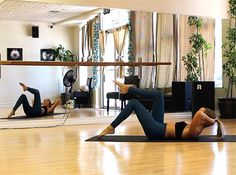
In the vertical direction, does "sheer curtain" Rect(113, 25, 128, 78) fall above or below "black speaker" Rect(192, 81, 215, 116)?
above

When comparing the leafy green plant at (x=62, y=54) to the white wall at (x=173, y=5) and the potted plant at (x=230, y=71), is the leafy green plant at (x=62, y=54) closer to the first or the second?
the white wall at (x=173, y=5)

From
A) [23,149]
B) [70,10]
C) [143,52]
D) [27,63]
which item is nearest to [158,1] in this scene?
[143,52]

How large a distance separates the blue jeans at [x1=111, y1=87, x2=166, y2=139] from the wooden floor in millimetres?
258

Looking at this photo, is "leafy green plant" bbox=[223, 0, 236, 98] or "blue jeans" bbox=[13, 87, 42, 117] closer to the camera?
"blue jeans" bbox=[13, 87, 42, 117]

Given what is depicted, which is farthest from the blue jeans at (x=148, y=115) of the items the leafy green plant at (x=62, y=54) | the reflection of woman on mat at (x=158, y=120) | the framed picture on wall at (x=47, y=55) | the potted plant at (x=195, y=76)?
the potted plant at (x=195, y=76)

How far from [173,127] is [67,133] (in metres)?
1.64

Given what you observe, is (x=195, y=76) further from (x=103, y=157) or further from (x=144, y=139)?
(x=103, y=157)

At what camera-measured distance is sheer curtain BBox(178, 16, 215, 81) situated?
Answer: 8258mm

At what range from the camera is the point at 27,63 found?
22.1 ft

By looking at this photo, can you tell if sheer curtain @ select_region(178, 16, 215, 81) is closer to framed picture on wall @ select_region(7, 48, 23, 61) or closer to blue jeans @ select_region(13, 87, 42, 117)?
blue jeans @ select_region(13, 87, 42, 117)

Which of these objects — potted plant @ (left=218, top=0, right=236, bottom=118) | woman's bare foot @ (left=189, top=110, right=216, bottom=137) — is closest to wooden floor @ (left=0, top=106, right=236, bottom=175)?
woman's bare foot @ (left=189, top=110, right=216, bottom=137)

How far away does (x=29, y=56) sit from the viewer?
702 centimetres

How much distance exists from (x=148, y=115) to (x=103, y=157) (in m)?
1.09

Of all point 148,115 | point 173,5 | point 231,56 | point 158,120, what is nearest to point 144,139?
point 158,120
